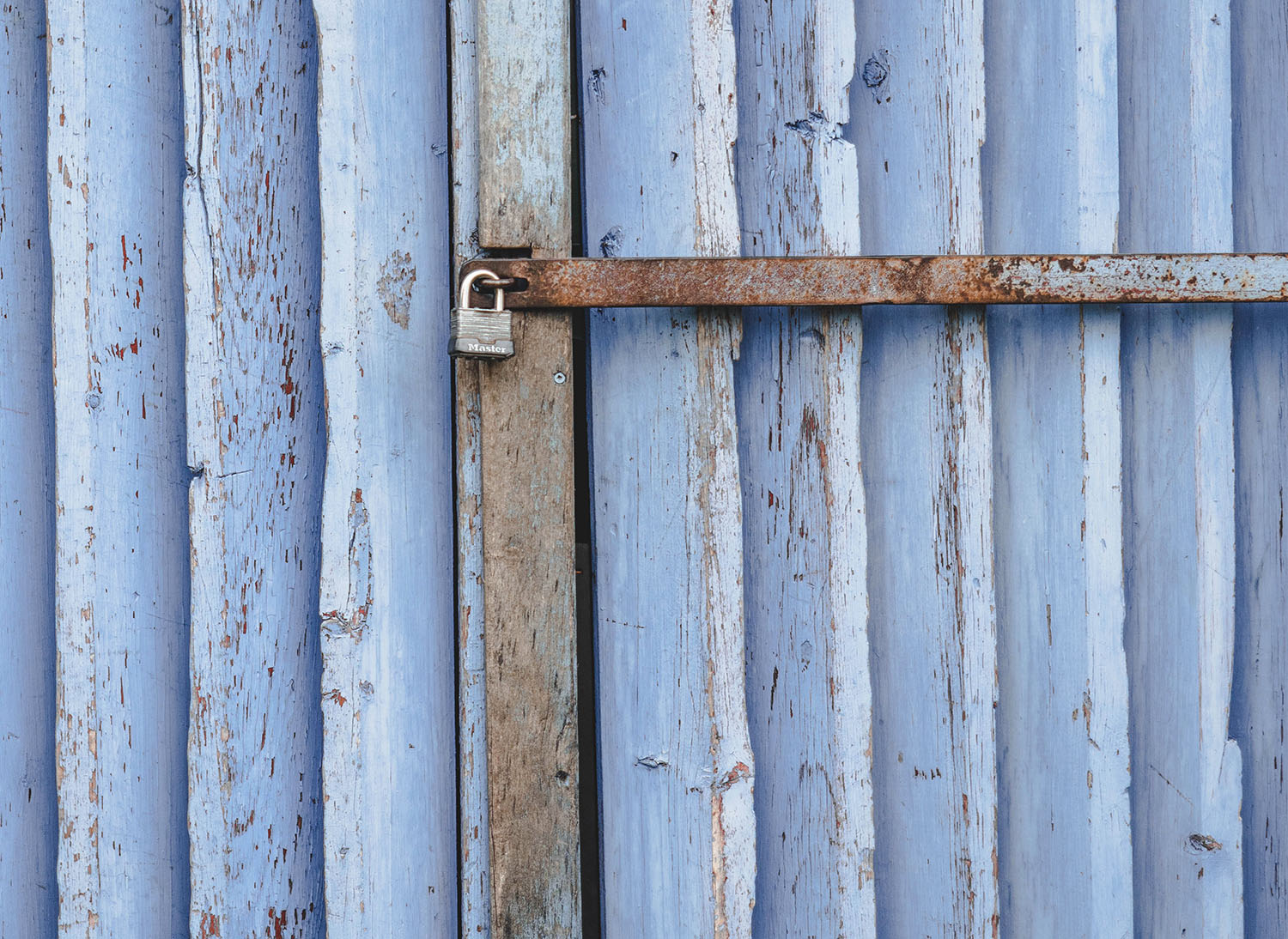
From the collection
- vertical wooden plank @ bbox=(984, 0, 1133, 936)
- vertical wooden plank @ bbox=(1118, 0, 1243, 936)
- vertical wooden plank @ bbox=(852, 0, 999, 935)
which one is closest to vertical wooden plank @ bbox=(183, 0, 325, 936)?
vertical wooden plank @ bbox=(852, 0, 999, 935)

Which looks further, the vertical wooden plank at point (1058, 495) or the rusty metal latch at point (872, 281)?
the vertical wooden plank at point (1058, 495)

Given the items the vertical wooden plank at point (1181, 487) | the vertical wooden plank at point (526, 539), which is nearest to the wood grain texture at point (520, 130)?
the vertical wooden plank at point (526, 539)

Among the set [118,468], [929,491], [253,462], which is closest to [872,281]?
[929,491]

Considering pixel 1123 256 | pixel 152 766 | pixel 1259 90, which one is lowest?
pixel 152 766

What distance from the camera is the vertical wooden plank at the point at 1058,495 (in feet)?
3.26

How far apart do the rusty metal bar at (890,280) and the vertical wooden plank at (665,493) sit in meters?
0.07

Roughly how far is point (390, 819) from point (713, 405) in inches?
23.7

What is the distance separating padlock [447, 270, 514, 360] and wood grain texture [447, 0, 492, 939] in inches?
3.5

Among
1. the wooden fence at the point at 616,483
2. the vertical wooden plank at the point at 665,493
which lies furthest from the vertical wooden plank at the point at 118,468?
the vertical wooden plank at the point at 665,493

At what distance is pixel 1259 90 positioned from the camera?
1.03 metres

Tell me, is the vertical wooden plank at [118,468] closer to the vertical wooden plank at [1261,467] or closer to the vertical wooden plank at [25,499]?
the vertical wooden plank at [25,499]

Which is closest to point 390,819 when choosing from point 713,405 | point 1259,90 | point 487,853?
point 487,853

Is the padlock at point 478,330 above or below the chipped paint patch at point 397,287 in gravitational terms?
below

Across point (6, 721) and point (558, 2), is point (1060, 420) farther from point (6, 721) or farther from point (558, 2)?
point (6, 721)
